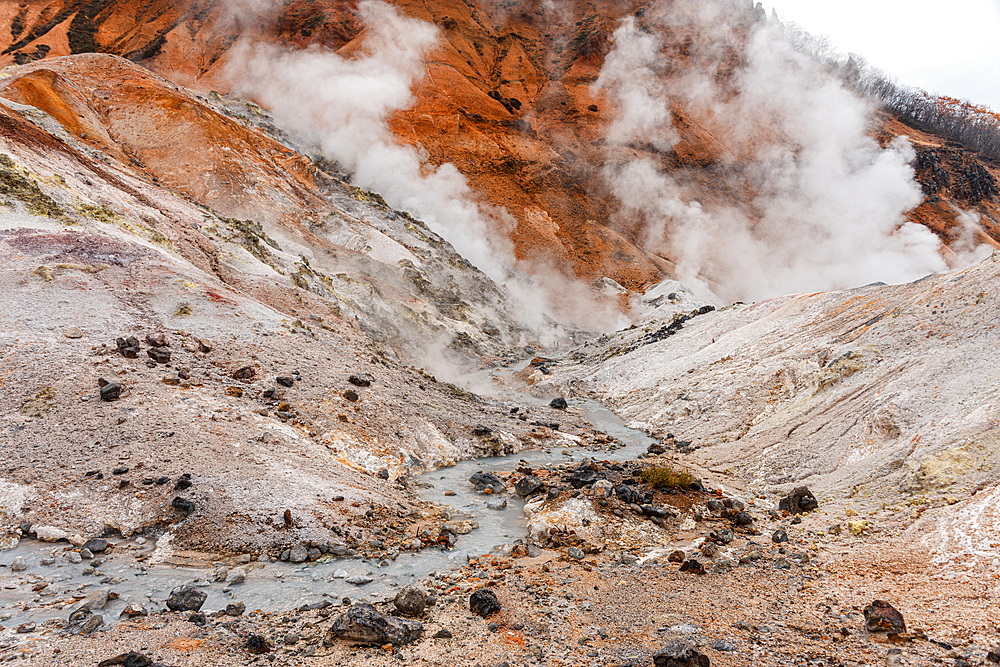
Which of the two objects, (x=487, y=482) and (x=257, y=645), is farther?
(x=487, y=482)

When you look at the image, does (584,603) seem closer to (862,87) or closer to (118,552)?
(118,552)

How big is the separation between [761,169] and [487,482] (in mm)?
64501

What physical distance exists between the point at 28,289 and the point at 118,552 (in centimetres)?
827

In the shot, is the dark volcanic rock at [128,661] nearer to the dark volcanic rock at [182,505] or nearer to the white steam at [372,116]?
the dark volcanic rock at [182,505]

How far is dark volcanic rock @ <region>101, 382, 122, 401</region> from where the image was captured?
9.44 metres

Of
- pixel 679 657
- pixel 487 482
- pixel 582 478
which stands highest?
pixel 582 478

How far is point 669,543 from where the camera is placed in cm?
827

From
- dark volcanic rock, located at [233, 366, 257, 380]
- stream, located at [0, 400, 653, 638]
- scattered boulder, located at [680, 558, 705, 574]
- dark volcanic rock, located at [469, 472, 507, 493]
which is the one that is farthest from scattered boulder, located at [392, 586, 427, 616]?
dark volcanic rock, located at [233, 366, 257, 380]

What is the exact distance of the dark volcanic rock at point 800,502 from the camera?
9.23 metres

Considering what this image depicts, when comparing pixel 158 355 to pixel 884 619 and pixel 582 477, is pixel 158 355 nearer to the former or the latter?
pixel 582 477

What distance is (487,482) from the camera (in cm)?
1166

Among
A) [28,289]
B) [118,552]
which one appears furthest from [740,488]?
[28,289]

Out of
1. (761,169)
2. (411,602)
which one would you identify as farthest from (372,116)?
(411,602)

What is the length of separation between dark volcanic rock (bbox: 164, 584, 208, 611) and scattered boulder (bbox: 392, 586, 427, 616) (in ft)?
7.25
